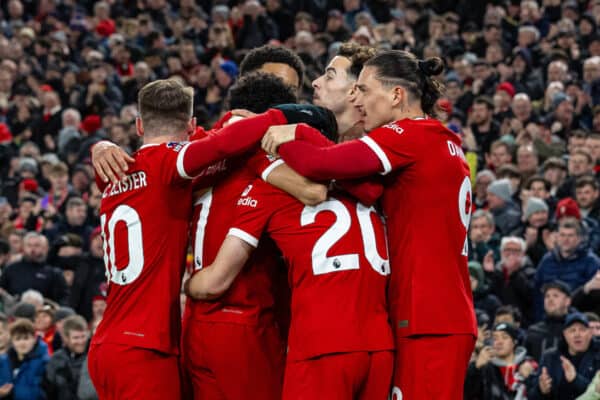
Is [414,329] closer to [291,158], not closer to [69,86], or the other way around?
[291,158]

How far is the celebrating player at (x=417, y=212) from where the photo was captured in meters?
5.18

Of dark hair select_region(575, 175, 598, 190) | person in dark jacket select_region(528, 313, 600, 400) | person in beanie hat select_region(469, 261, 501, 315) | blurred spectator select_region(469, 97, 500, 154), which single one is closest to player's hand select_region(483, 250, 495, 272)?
person in beanie hat select_region(469, 261, 501, 315)

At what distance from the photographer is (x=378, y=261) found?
520 centimetres

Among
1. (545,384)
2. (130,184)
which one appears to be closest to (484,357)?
(545,384)

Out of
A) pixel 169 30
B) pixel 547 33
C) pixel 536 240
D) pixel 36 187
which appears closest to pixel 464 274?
pixel 536 240

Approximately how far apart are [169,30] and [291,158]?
52.3ft

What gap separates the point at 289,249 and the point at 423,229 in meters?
0.62

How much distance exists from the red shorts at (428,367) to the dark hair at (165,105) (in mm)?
1516

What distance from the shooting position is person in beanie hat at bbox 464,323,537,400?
29.7ft

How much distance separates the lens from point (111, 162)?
219 inches

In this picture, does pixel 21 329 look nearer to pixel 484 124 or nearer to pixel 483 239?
pixel 483 239

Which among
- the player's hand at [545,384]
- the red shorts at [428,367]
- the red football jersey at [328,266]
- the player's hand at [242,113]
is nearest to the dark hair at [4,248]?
the player's hand at [545,384]

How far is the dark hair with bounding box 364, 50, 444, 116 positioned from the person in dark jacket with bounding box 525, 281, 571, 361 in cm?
446

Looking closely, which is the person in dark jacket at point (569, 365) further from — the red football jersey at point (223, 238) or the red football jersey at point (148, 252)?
the red football jersey at point (148, 252)
